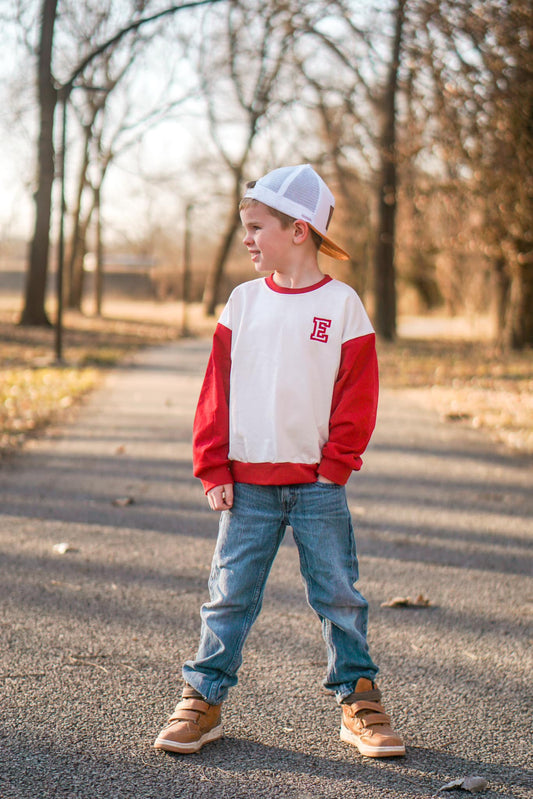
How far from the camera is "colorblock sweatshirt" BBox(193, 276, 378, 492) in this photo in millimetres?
2861

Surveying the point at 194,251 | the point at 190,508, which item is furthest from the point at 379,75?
the point at 194,251

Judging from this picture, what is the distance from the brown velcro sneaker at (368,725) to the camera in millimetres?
2822

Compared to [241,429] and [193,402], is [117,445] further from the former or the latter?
[241,429]

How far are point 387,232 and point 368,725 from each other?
22137 millimetres

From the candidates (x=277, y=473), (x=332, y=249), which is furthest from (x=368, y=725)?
(x=332, y=249)

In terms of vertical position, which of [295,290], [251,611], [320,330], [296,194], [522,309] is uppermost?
[522,309]

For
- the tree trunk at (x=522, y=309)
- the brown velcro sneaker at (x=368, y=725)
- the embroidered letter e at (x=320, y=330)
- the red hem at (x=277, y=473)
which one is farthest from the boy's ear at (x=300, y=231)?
the tree trunk at (x=522, y=309)

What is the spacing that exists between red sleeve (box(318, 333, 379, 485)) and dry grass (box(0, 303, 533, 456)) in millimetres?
5949

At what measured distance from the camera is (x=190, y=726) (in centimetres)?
285

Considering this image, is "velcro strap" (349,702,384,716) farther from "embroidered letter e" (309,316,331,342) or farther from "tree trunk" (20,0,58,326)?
"tree trunk" (20,0,58,326)

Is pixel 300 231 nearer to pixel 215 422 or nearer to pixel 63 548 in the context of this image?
pixel 215 422

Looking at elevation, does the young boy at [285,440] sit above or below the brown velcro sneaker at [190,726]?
above

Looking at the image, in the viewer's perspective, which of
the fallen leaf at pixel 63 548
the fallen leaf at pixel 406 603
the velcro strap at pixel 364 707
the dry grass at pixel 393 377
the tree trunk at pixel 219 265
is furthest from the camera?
the tree trunk at pixel 219 265

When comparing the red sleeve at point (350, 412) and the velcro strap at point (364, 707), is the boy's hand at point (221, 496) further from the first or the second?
the velcro strap at point (364, 707)
